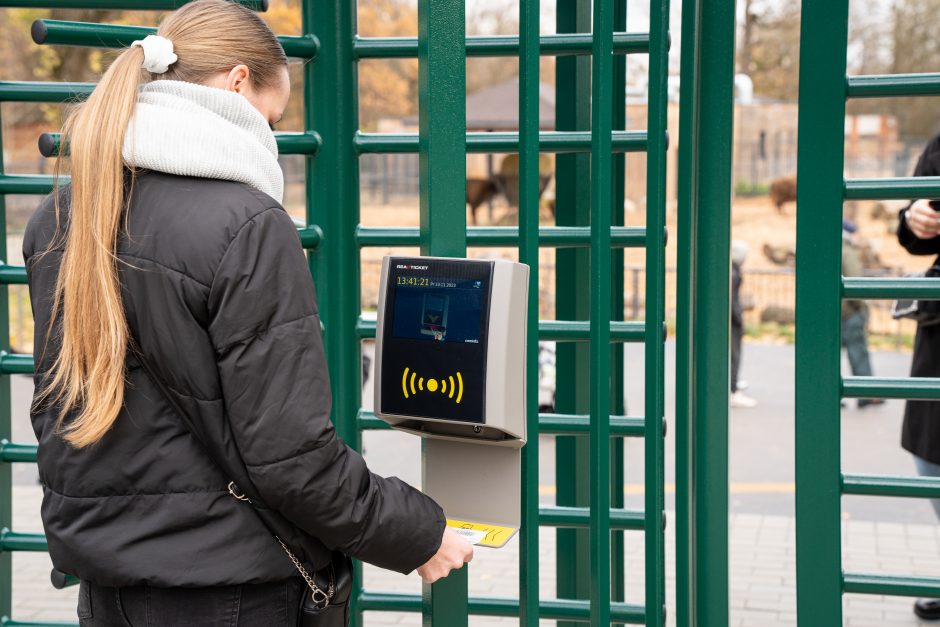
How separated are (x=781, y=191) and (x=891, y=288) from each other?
1928cm

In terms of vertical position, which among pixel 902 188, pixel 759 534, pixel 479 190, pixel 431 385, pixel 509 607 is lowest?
pixel 759 534

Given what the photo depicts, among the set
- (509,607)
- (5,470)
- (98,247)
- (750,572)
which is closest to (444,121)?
(98,247)

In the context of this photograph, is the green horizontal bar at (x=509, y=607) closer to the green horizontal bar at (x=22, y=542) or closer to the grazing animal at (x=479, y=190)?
the green horizontal bar at (x=22, y=542)

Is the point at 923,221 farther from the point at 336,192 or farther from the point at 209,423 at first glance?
the point at 209,423

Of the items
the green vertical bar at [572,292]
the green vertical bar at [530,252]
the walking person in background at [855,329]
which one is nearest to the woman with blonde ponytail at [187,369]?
the green vertical bar at [530,252]

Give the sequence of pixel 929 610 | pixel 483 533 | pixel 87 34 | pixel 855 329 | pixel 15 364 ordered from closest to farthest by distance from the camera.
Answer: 1. pixel 483 533
2. pixel 87 34
3. pixel 15 364
4. pixel 929 610
5. pixel 855 329

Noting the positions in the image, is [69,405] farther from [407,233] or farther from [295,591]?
[407,233]

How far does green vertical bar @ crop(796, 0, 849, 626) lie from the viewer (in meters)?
2.59

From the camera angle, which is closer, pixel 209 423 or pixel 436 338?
pixel 209 423

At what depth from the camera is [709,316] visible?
2.80 metres

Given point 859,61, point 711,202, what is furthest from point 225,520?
point 859,61

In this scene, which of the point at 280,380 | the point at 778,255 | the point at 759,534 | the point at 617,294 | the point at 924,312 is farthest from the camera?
the point at 778,255

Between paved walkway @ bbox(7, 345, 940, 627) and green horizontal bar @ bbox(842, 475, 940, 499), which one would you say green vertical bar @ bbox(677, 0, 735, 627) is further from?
paved walkway @ bbox(7, 345, 940, 627)

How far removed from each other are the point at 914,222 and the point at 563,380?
119cm
